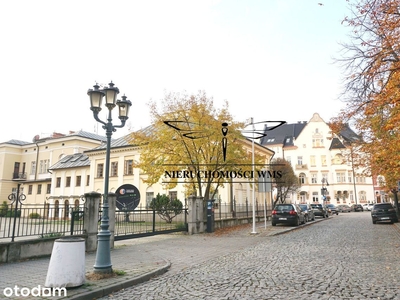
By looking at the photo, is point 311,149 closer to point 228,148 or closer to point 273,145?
point 273,145

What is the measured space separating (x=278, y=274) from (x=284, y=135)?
7352cm

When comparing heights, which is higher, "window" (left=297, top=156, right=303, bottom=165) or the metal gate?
"window" (left=297, top=156, right=303, bottom=165)

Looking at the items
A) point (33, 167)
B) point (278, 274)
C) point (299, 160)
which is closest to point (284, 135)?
point (299, 160)

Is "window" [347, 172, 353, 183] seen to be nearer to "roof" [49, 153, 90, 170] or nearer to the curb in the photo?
"roof" [49, 153, 90, 170]

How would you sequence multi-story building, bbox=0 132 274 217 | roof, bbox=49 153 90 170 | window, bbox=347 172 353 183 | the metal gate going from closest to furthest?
the metal gate, multi-story building, bbox=0 132 274 217, roof, bbox=49 153 90 170, window, bbox=347 172 353 183

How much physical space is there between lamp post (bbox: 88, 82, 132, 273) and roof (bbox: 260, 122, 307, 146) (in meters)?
70.0

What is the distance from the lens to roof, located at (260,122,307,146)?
77231 millimetres

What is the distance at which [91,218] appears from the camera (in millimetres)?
11836

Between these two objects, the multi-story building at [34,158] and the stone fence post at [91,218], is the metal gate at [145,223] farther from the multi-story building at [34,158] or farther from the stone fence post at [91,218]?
the multi-story building at [34,158]

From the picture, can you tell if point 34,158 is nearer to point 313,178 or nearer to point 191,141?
point 191,141

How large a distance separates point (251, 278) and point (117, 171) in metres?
34.3

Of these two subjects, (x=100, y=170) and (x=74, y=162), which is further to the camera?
(x=74, y=162)

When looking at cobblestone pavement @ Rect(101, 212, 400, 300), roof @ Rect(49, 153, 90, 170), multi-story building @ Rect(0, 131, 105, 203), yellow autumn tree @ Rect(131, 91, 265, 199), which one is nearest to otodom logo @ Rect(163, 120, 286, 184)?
yellow autumn tree @ Rect(131, 91, 265, 199)

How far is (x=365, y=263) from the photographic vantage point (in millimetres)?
9242
